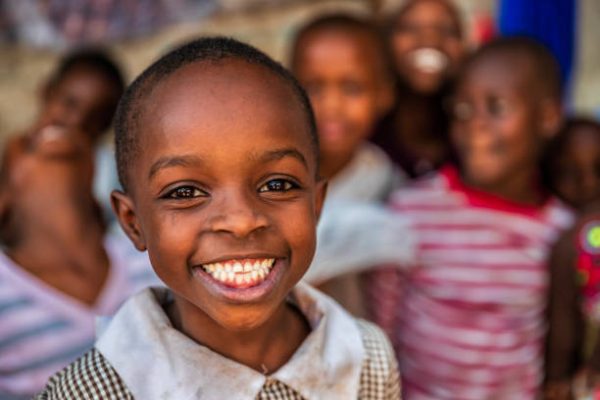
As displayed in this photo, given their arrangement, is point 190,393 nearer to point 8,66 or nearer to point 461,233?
point 461,233

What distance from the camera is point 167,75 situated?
4.29ft

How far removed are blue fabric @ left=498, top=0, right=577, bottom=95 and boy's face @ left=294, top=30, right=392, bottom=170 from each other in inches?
43.1

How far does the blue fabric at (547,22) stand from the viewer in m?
3.33

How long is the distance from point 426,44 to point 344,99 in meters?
0.67

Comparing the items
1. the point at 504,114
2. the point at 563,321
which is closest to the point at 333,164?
the point at 504,114

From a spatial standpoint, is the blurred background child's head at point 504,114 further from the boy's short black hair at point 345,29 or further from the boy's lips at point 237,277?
the boy's lips at point 237,277

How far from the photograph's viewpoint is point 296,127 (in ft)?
4.35

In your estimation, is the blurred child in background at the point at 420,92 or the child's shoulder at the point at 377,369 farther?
the blurred child in background at the point at 420,92

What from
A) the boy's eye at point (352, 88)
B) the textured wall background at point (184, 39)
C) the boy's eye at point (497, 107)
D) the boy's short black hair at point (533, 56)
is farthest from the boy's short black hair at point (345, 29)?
the textured wall background at point (184, 39)

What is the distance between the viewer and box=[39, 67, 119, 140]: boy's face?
2926mm

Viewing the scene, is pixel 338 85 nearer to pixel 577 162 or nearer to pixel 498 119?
pixel 498 119

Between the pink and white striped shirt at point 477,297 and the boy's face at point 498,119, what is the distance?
3.7 inches

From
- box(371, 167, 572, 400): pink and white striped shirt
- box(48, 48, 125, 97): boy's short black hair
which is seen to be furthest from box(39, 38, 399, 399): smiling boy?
box(48, 48, 125, 97): boy's short black hair

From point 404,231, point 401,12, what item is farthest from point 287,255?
point 401,12
